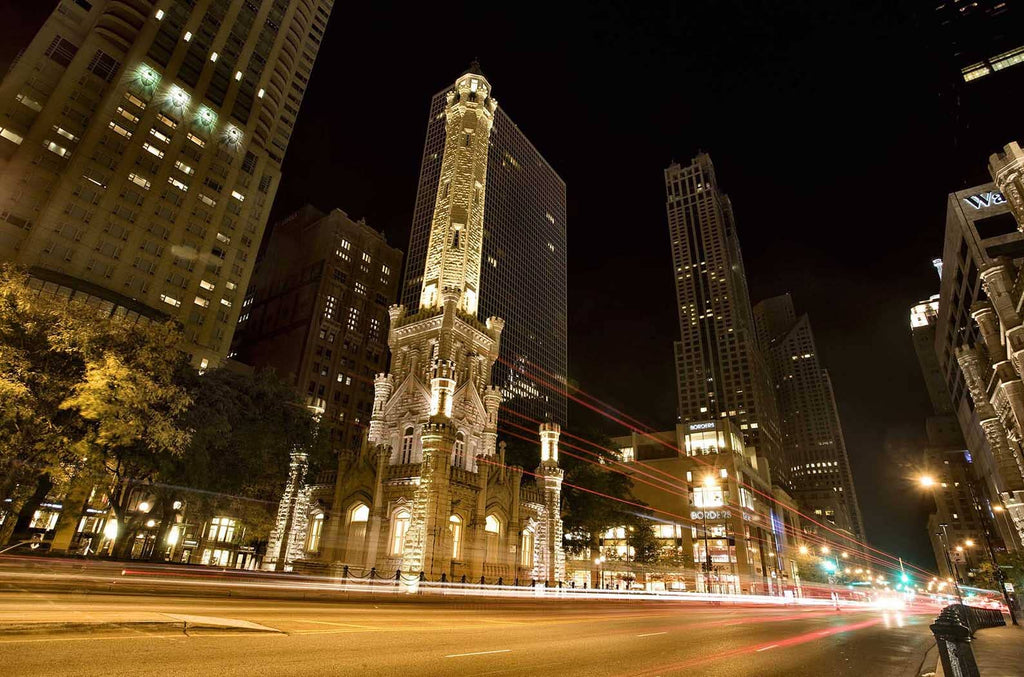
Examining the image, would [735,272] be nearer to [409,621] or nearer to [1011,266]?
[1011,266]

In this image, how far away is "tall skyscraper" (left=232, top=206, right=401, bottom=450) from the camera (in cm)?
10212

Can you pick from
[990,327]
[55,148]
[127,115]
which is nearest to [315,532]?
[990,327]

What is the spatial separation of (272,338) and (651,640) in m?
110

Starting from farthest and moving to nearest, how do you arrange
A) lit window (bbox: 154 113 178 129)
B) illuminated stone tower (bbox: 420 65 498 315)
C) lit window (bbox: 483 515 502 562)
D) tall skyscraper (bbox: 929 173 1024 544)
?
lit window (bbox: 154 113 178 129) < illuminated stone tower (bbox: 420 65 498 315) < tall skyscraper (bbox: 929 173 1024 544) < lit window (bbox: 483 515 502 562)

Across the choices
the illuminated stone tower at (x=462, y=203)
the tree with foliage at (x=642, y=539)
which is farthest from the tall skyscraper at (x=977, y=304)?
the illuminated stone tower at (x=462, y=203)

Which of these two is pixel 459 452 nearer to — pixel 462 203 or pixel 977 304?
pixel 462 203

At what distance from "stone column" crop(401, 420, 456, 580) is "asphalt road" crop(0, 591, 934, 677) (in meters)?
16.3

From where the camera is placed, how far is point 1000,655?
14.0 m

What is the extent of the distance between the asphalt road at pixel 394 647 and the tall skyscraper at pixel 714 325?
5351 inches

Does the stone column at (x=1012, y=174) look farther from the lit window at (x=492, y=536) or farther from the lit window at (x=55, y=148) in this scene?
the lit window at (x=55, y=148)

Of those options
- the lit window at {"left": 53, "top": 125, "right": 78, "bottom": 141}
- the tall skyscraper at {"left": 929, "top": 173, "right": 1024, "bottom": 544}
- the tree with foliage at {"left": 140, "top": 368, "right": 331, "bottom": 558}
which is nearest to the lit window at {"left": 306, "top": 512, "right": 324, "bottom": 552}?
the tree with foliage at {"left": 140, "top": 368, "right": 331, "bottom": 558}

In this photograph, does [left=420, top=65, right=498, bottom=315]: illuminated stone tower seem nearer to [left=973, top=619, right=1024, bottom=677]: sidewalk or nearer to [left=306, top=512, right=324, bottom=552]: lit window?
[left=306, top=512, right=324, bottom=552]: lit window

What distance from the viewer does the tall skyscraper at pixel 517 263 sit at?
116375 mm

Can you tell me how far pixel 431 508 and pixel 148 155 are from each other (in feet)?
243
